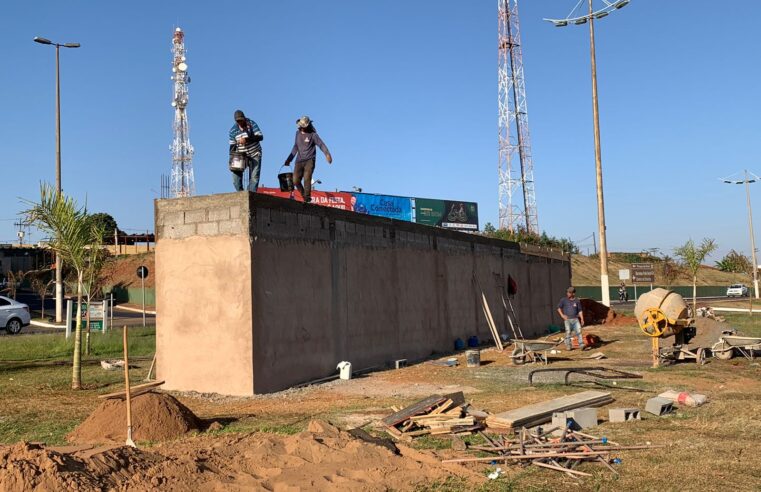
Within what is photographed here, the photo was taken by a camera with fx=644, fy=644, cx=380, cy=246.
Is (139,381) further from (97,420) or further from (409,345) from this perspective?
(409,345)

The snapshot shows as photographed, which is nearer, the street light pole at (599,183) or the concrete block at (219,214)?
the concrete block at (219,214)

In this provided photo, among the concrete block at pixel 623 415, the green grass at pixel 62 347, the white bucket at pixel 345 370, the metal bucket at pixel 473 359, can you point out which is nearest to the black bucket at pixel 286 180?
the white bucket at pixel 345 370

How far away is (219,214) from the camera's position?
1117 centimetres

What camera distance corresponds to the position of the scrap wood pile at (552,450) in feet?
20.4

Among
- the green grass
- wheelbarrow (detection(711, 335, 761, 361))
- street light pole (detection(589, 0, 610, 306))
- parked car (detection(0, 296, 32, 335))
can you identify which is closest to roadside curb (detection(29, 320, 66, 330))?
parked car (detection(0, 296, 32, 335))

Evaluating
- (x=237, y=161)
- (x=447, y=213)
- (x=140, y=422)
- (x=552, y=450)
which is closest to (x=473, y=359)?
(x=237, y=161)

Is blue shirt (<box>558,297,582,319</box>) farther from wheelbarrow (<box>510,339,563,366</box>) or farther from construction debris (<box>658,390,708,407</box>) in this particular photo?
construction debris (<box>658,390,708,407</box>)

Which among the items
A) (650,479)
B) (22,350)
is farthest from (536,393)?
(22,350)

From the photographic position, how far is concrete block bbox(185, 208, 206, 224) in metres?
11.4

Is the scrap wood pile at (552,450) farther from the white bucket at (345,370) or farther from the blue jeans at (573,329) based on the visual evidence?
the blue jeans at (573,329)

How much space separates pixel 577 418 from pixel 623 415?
801mm

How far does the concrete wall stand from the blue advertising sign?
33.5 m

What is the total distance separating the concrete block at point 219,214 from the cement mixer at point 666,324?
909 cm

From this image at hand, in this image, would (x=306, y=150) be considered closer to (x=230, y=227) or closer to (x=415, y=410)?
(x=230, y=227)
